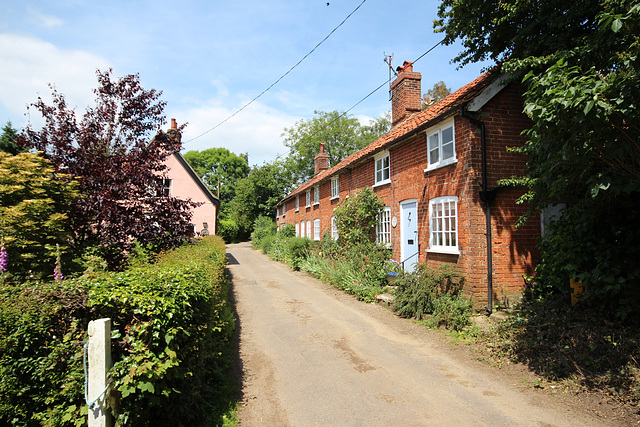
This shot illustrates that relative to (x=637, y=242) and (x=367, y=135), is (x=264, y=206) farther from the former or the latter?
(x=637, y=242)

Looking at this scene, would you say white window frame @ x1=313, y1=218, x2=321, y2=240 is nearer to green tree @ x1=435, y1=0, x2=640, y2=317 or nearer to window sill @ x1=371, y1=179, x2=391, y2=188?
window sill @ x1=371, y1=179, x2=391, y2=188

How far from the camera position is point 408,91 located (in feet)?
49.8

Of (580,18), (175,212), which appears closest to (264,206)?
(175,212)

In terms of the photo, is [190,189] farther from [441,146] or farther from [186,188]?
[441,146]

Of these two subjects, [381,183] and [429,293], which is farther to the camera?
[381,183]

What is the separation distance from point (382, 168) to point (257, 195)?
3291 cm

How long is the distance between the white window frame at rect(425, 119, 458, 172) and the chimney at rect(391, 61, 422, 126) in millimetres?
5348

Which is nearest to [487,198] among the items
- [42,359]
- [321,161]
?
[42,359]

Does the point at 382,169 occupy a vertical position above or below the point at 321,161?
below

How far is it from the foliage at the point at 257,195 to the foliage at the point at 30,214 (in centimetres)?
3720

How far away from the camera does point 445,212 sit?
372 inches

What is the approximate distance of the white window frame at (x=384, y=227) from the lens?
1279cm

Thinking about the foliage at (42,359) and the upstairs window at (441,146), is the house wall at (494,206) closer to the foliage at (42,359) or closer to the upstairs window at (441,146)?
the upstairs window at (441,146)

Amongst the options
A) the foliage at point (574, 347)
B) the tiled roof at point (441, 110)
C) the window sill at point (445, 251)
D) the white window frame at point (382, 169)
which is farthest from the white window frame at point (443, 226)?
the white window frame at point (382, 169)
